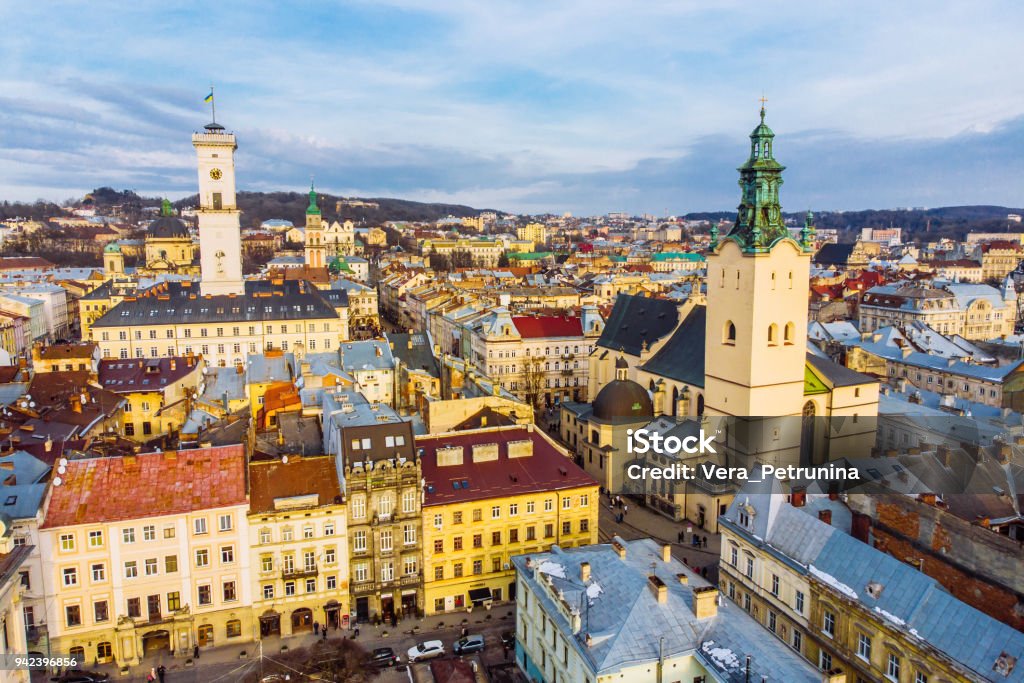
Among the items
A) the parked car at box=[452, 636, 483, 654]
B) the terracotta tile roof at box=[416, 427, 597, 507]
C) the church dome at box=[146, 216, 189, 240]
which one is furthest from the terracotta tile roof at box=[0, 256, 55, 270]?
the parked car at box=[452, 636, 483, 654]

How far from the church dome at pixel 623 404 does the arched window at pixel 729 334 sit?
9.40 m

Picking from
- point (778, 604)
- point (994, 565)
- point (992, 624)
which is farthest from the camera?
point (778, 604)

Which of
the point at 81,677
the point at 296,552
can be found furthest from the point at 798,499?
the point at 81,677

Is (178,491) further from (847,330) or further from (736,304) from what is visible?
(847,330)

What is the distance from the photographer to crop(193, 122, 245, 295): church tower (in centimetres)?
10544

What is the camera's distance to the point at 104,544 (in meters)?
35.6

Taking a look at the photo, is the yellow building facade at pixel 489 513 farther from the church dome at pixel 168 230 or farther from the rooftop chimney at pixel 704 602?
the church dome at pixel 168 230

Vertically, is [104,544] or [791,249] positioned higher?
[791,249]

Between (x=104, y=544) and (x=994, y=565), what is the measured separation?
1510 inches

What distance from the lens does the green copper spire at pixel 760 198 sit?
52000 millimetres

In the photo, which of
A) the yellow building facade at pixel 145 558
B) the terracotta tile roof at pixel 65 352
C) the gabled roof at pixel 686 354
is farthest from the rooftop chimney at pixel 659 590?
the terracotta tile roof at pixel 65 352

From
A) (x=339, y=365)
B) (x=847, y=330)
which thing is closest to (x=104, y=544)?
(x=339, y=365)

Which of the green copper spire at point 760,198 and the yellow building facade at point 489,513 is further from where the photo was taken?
the green copper spire at point 760,198

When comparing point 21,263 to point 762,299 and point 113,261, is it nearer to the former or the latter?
point 113,261
